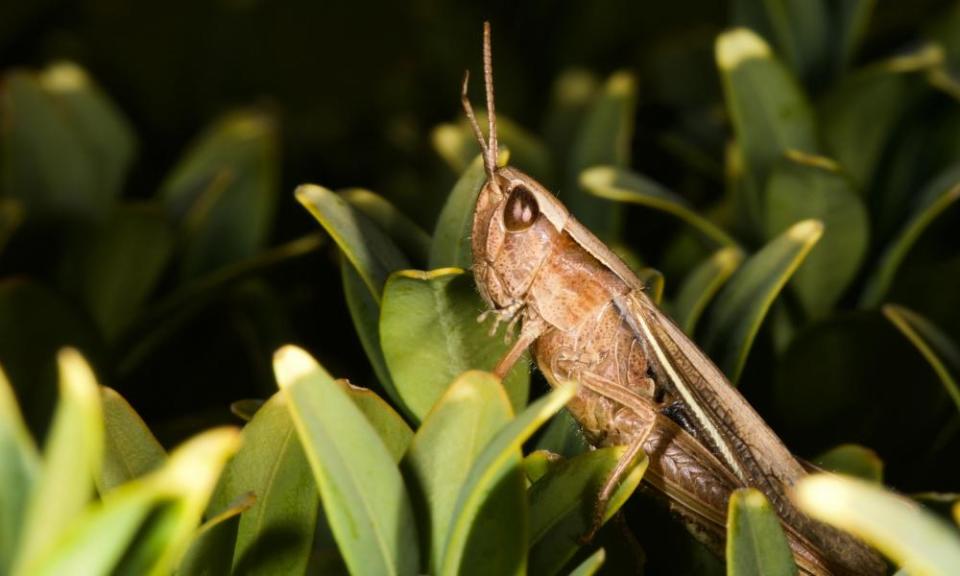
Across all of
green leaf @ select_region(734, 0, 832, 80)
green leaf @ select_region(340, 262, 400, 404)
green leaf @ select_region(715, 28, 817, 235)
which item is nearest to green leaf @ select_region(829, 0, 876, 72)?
green leaf @ select_region(734, 0, 832, 80)

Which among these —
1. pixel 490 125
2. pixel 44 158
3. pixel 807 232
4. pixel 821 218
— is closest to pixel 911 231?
pixel 821 218

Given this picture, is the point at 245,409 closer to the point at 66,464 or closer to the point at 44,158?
the point at 66,464

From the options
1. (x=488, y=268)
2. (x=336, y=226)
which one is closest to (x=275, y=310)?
(x=488, y=268)

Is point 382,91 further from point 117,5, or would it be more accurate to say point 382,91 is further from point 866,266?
point 866,266

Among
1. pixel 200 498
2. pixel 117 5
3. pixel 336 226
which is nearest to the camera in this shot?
pixel 200 498

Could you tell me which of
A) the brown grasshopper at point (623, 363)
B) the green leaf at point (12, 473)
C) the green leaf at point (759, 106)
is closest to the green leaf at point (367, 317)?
the brown grasshopper at point (623, 363)
